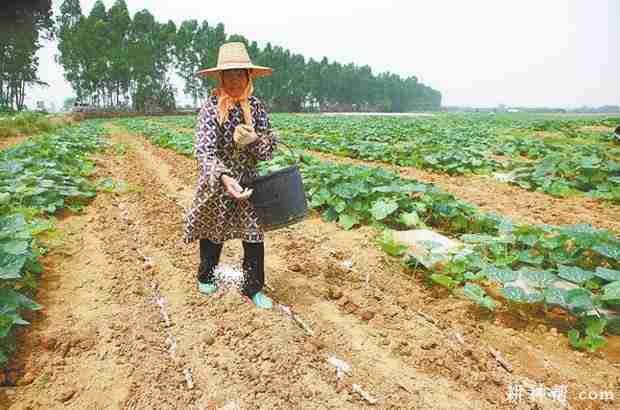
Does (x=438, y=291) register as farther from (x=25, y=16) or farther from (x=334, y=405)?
(x=25, y=16)

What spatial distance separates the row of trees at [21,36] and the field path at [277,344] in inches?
974

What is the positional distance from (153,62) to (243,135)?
46.6m

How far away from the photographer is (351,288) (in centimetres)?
288

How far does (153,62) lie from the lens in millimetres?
42281

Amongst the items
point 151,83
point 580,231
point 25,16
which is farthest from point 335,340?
point 151,83

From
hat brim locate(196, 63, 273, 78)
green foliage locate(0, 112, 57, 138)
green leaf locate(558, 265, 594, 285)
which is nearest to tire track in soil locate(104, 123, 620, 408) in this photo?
green leaf locate(558, 265, 594, 285)

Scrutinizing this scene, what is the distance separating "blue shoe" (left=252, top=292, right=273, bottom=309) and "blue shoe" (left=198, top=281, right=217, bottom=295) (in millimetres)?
351

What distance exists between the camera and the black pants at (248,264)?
2.53 metres

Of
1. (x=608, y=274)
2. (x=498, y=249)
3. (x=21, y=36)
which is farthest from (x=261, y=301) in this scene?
(x=21, y=36)

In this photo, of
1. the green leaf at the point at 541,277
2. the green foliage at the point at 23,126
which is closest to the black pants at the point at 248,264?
the green leaf at the point at 541,277

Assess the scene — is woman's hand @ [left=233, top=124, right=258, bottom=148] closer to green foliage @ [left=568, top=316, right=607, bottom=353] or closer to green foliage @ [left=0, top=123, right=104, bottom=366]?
green foliage @ [left=0, top=123, right=104, bottom=366]

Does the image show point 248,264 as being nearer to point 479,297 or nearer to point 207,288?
point 207,288

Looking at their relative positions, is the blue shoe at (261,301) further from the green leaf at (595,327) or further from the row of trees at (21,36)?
the row of trees at (21,36)

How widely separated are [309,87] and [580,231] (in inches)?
2274
